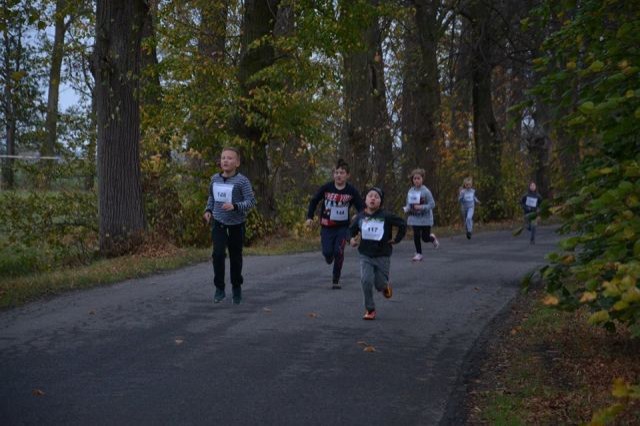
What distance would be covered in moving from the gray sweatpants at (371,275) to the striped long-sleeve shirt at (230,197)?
1.66 metres

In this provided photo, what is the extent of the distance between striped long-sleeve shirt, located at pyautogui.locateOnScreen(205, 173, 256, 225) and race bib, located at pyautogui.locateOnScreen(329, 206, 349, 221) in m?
2.14

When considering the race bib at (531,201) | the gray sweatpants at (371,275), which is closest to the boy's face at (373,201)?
the gray sweatpants at (371,275)

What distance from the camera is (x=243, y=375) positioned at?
802cm

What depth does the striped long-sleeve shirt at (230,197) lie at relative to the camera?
1206 cm

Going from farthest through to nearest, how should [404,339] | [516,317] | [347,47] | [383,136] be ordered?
[383,136], [347,47], [516,317], [404,339]

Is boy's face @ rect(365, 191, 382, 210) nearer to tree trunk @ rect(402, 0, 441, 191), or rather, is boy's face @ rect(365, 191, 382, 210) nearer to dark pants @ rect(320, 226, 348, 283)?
dark pants @ rect(320, 226, 348, 283)

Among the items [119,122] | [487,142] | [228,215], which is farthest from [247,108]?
[487,142]

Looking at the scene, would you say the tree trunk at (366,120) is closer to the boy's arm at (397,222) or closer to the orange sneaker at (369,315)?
the boy's arm at (397,222)

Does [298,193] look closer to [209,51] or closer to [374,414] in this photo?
[209,51]

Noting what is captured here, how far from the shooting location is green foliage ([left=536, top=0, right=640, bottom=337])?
5531mm

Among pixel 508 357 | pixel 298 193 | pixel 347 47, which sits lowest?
pixel 508 357

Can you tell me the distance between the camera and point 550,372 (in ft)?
27.8

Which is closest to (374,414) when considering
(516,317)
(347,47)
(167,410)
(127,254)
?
(167,410)

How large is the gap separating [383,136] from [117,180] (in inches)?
521
